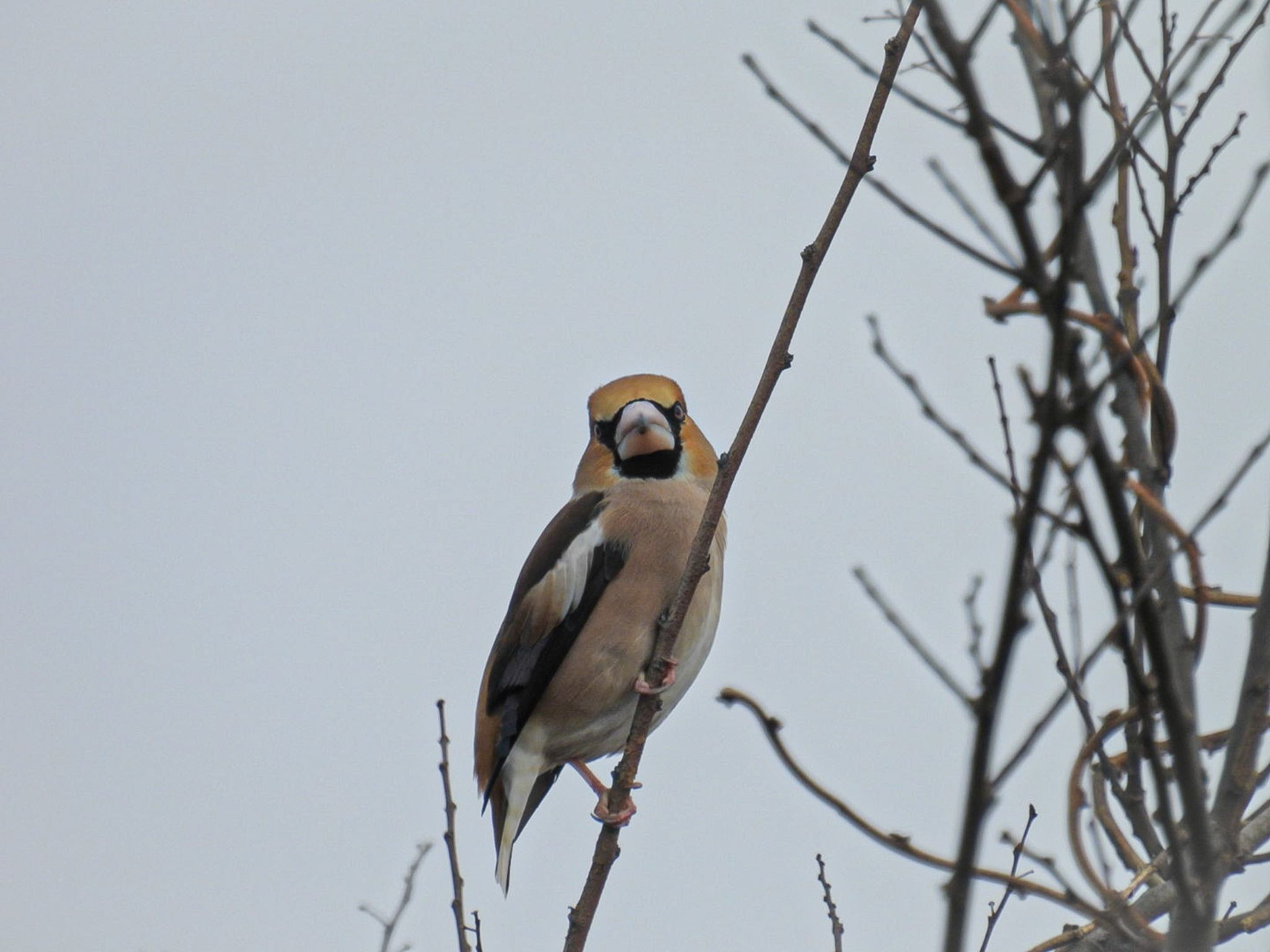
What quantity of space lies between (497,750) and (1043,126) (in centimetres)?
306

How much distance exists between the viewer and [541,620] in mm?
4910

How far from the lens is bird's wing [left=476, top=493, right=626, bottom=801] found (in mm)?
4820

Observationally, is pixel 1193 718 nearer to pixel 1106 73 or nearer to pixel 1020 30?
pixel 1020 30

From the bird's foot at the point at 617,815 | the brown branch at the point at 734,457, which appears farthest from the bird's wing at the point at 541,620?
the brown branch at the point at 734,457

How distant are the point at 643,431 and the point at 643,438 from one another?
3 cm

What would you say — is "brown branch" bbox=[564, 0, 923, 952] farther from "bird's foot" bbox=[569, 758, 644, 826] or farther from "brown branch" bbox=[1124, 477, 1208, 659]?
"brown branch" bbox=[1124, 477, 1208, 659]

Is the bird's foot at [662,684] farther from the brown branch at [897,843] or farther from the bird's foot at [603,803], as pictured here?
the brown branch at [897,843]

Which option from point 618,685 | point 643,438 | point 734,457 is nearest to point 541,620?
point 618,685

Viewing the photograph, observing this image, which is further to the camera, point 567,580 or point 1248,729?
point 567,580

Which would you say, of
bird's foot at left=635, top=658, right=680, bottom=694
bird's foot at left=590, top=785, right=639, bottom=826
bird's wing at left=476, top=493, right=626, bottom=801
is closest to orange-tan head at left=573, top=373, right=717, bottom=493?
bird's wing at left=476, top=493, right=626, bottom=801

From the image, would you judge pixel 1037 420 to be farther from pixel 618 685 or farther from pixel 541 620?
pixel 541 620

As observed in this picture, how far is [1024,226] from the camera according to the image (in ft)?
4.73

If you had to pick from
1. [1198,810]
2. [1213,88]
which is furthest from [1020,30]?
[1198,810]

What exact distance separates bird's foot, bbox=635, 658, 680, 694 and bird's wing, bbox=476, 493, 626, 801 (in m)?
0.35
